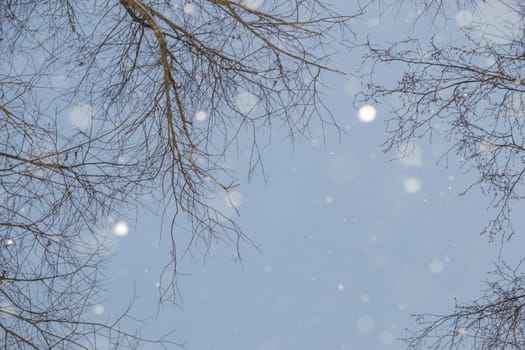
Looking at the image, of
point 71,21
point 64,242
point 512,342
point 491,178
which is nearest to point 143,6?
point 71,21

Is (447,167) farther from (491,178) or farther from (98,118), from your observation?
(98,118)

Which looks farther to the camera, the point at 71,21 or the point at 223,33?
the point at 71,21

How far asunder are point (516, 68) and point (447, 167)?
1056 millimetres

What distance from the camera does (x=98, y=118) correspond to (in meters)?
4.34

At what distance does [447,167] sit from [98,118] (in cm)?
308

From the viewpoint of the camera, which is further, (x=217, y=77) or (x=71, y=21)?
(x=71, y=21)

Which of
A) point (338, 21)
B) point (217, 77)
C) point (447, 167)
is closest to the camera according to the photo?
point (338, 21)

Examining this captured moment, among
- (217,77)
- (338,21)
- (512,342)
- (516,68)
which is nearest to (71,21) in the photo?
(217,77)

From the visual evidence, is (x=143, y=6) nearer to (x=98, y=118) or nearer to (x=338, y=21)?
(x=98, y=118)

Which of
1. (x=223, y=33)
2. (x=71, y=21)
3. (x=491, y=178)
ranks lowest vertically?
(x=491, y=178)

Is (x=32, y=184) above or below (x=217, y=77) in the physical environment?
below

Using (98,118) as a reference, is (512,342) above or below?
below

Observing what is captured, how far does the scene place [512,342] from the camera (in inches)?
187

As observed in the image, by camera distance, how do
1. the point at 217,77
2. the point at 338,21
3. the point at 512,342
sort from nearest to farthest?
the point at 338,21 → the point at 217,77 → the point at 512,342
